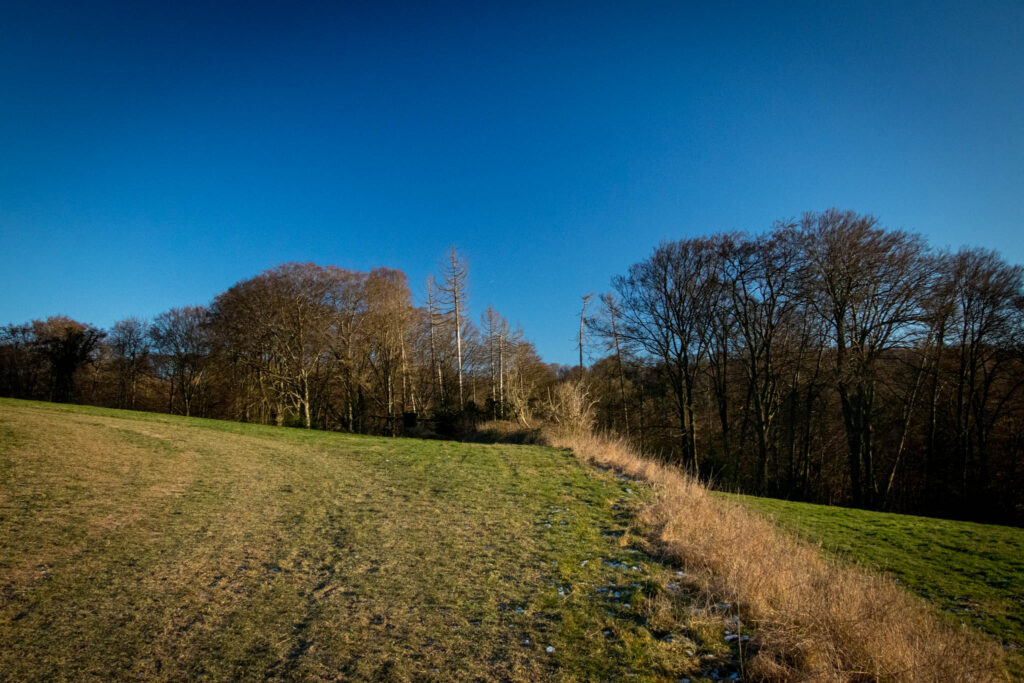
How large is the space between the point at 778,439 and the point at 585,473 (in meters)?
20.8

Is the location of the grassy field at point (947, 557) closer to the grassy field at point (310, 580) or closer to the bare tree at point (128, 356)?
the grassy field at point (310, 580)

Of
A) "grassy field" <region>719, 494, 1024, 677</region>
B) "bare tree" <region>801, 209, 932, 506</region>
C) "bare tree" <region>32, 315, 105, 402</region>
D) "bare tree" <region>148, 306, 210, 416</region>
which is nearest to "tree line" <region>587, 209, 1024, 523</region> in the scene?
"bare tree" <region>801, 209, 932, 506</region>

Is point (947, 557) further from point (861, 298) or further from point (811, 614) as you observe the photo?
point (861, 298)

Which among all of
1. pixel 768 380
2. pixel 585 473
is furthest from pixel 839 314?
pixel 585 473

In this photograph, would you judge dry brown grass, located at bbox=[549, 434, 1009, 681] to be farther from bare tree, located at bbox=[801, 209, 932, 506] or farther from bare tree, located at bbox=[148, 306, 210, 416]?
bare tree, located at bbox=[148, 306, 210, 416]

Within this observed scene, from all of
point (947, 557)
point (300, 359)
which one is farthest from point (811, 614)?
point (300, 359)

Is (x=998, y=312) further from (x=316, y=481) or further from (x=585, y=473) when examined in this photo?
(x=316, y=481)

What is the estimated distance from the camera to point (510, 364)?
117 ft

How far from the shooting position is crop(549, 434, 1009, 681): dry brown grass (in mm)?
3521

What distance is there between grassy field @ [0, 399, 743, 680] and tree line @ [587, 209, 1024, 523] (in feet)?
40.5

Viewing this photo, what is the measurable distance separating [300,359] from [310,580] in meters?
27.5

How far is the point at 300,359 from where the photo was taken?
95.9ft

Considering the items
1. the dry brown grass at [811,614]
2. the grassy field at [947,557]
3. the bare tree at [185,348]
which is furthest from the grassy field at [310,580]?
the bare tree at [185,348]

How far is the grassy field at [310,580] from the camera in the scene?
331 centimetres
